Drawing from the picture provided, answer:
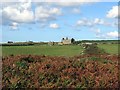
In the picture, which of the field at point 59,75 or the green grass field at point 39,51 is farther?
the green grass field at point 39,51

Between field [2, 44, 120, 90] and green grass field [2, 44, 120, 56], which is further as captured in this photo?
green grass field [2, 44, 120, 56]

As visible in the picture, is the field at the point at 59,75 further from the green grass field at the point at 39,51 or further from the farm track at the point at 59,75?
the green grass field at the point at 39,51

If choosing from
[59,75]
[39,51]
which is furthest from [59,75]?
[39,51]

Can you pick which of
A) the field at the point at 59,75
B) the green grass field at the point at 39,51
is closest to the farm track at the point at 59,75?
the field at the point at 59,75

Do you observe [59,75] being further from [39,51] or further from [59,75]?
[39,51]

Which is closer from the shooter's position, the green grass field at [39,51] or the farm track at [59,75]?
the farm track at [59,75]

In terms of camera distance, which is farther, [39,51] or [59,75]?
[39,51]

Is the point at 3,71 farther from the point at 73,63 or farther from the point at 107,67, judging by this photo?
the point at 107,67

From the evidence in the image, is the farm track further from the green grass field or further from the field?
the green grass field

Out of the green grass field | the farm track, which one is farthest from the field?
the green grass field

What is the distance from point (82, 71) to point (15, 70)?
95.6 inches

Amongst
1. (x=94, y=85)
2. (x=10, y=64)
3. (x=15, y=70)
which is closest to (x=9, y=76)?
(x=15, y=70)

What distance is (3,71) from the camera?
43.2 feet

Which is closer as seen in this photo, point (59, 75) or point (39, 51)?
point (59, 75)
